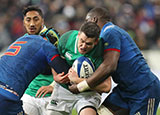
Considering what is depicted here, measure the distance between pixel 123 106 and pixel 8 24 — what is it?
37.1ft

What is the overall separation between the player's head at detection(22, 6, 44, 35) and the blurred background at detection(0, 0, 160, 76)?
31.2ft

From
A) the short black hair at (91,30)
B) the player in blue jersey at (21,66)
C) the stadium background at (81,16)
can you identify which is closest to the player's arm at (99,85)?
the player in blue jersey at (21,66)

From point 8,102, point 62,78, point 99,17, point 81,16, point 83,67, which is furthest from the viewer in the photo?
point 81,16

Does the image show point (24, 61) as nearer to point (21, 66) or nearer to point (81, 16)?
point (21, 66)

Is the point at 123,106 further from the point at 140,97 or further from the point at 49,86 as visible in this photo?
the point at 49,86

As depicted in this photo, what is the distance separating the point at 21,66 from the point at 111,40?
3.83ft

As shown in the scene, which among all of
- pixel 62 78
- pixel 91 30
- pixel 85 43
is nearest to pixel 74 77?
pixel 62 78

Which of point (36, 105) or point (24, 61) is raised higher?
point (24, 61)

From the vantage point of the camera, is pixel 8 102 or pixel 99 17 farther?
pixel 99 17

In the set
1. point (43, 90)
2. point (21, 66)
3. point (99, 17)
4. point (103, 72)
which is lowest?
point (43, 90)

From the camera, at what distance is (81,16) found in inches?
596

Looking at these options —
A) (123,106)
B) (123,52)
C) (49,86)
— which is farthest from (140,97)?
(49,86)

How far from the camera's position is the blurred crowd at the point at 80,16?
15055 millimetres

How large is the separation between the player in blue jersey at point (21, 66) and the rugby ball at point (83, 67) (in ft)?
0.60
